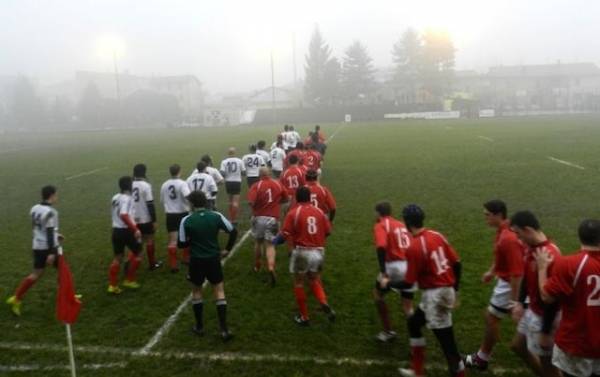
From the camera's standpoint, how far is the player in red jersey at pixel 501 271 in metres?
5.38

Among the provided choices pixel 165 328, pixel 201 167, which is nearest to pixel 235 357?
pixel 165 328

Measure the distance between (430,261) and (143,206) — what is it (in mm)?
6069

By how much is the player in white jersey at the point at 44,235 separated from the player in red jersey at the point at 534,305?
257 inches

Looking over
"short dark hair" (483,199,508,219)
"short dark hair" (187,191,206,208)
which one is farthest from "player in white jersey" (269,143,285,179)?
"short dark hair" (483,199,508,219)

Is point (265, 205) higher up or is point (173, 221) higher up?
point (265, 205)

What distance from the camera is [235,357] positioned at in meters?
6.36

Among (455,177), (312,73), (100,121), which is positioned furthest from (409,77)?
(455,177)

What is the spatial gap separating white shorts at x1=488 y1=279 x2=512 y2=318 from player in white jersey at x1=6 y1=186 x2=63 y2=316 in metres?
6.34

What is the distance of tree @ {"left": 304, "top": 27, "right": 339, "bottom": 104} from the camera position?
293 feet

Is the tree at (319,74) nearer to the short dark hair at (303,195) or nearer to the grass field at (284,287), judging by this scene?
the grass field at (284,287)

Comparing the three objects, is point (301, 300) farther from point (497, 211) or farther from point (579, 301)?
point (579, 301)

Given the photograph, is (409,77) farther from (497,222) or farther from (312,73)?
(497,222)

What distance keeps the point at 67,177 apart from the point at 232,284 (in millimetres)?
17612

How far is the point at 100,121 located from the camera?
3280 inches
